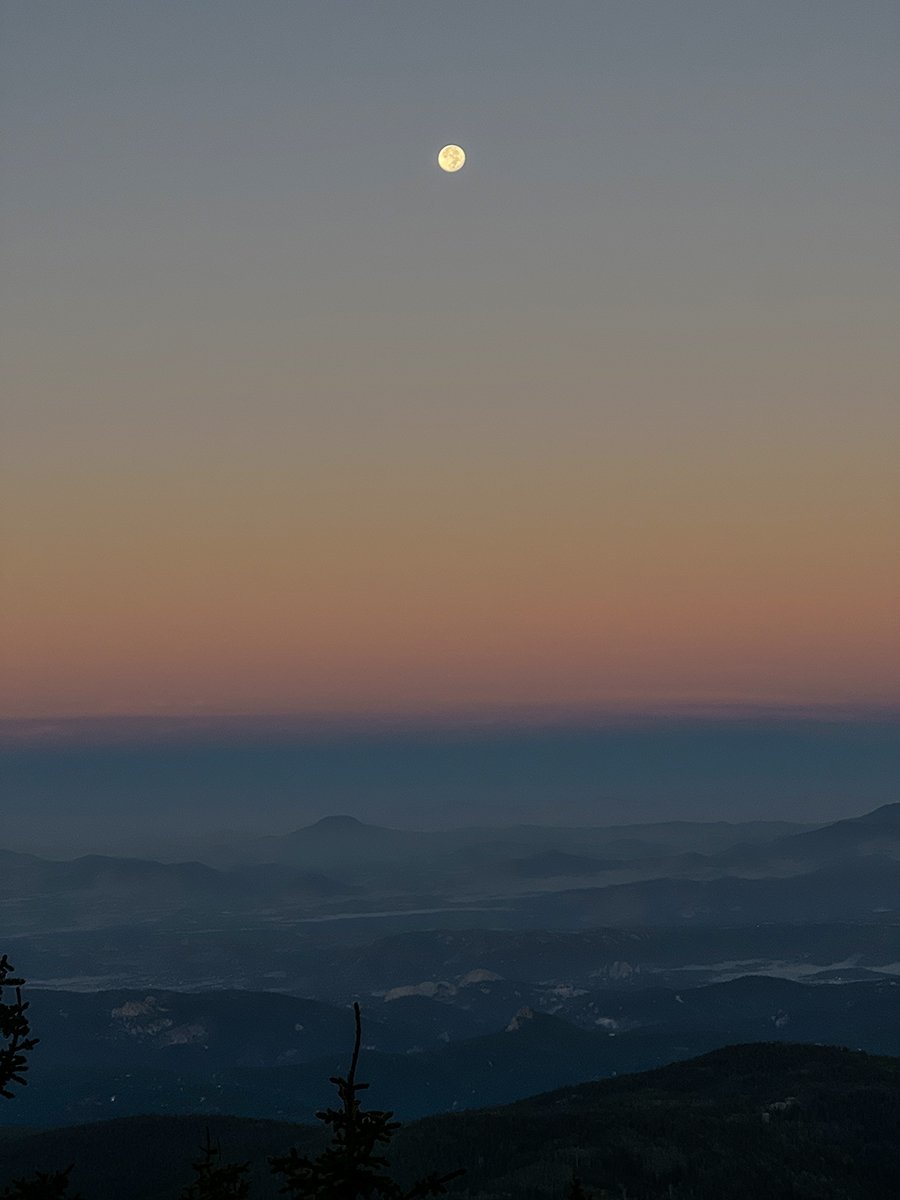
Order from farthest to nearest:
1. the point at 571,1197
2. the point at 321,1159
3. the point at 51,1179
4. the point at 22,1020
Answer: the point at 22,1020
the point at 51,1179
the point at 571,1197
the point at 321,1159

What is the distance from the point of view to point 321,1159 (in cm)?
2672

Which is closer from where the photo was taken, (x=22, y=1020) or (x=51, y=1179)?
(x=51, y=1179)

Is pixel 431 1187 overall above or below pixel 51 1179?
above

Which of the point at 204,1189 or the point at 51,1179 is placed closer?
the point at 51,1179

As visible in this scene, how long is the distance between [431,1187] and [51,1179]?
1475cm

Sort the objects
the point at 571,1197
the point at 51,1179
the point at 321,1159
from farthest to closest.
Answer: the point at 51,1179 → the point at 571,1197 → the point at 321,1159

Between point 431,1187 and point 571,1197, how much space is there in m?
7.39

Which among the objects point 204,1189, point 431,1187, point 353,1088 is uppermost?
point 353,1088

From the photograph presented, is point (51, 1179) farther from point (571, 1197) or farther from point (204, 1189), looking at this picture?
point (571, 1197)

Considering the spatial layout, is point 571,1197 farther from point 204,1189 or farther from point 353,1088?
point 204,1189

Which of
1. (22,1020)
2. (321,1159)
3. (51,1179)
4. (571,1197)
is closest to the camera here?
(321,1159)

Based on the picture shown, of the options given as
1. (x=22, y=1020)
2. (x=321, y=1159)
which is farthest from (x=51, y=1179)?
(x=321, y=1159)

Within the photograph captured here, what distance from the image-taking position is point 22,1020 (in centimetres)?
3931

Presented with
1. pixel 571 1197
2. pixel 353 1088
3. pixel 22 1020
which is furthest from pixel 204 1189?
pixel 353 1088
